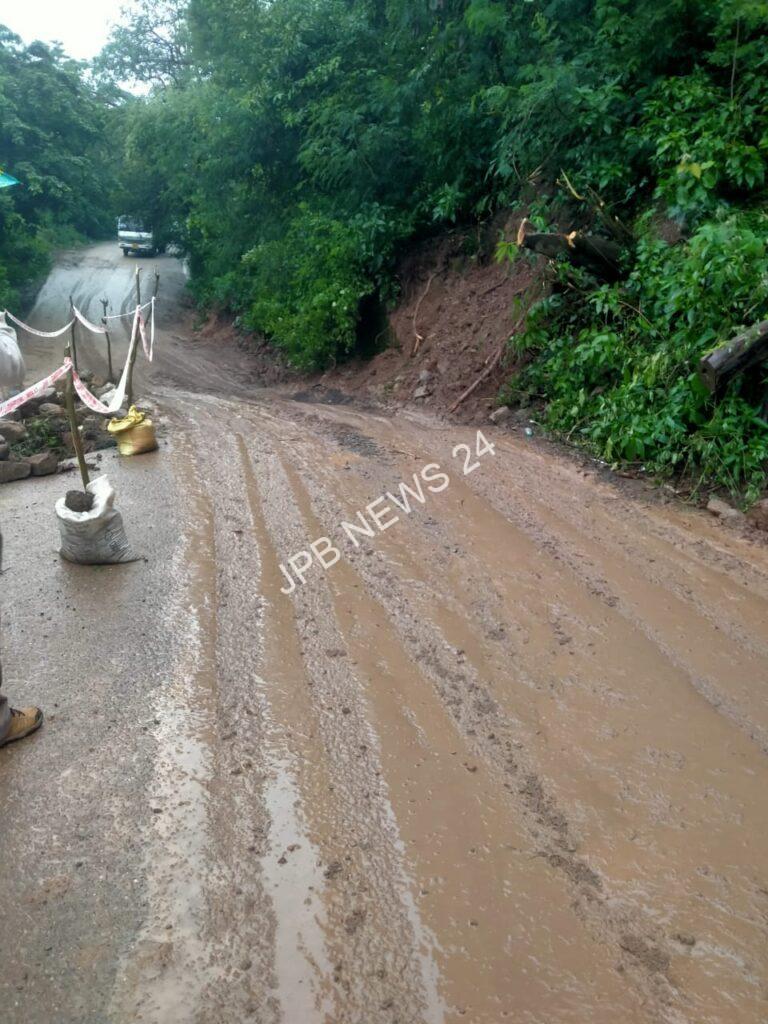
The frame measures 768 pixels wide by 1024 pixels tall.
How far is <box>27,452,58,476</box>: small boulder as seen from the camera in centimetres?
739

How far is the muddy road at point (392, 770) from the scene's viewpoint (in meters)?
2.33

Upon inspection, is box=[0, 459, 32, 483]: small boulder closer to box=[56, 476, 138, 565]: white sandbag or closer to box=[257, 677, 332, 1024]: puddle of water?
box=[56, 476, 138, 565]: white sandbag

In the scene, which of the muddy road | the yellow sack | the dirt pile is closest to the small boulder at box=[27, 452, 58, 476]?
the yellow sack

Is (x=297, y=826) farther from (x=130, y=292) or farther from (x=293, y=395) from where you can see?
(x=130, y=292)

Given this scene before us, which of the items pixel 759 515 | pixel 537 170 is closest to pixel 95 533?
pixel 759 515

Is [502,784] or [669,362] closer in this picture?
[502,784]

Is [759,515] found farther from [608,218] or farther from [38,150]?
[38,150]

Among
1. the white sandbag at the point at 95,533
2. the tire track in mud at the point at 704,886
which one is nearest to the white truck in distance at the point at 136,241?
the white sandbag at the point at 95,533

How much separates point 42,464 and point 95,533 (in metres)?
2.68

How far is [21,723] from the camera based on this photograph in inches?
137

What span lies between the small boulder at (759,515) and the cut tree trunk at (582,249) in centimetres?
345

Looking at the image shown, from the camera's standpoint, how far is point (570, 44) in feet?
29.0

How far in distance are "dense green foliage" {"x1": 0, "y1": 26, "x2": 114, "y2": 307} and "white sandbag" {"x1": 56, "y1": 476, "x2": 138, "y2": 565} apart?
15.3 m

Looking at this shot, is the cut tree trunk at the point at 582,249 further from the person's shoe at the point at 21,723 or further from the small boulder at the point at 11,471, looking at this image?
the person's shoe at the point at 21,723
